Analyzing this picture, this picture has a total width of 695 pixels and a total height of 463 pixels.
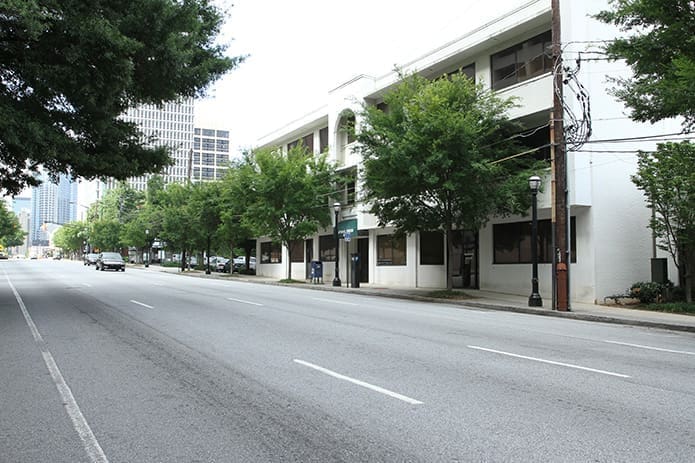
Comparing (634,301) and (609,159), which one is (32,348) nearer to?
(634,301)

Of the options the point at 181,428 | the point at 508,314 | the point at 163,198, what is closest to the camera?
the point at 181,428

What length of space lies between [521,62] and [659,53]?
11096 millimetres

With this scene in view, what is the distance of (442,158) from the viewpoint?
19797mm

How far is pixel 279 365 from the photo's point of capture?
7.98 m

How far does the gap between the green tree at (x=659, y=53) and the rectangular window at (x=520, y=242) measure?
8.87 metres

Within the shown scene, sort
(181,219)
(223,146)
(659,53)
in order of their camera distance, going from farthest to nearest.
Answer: (223,146) → (181,219) → (659,53)

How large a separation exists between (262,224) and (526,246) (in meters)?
16.2

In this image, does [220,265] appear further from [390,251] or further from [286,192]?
[390,251]

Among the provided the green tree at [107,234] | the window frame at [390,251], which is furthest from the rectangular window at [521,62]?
the green tree at [107,234]

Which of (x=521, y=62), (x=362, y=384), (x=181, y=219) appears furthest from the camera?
(x=181, y=219)

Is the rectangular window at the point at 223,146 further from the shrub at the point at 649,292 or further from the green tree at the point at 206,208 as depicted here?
the shrub at the point at 649,292

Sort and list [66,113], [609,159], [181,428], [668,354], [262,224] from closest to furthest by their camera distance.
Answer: [181,428] → [668,354] → [66,113] → [609,159] → [262,224]

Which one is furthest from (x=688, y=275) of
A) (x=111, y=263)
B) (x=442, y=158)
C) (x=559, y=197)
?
(x=111, y=263)

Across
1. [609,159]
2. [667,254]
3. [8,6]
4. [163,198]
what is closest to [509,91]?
[609,159]
